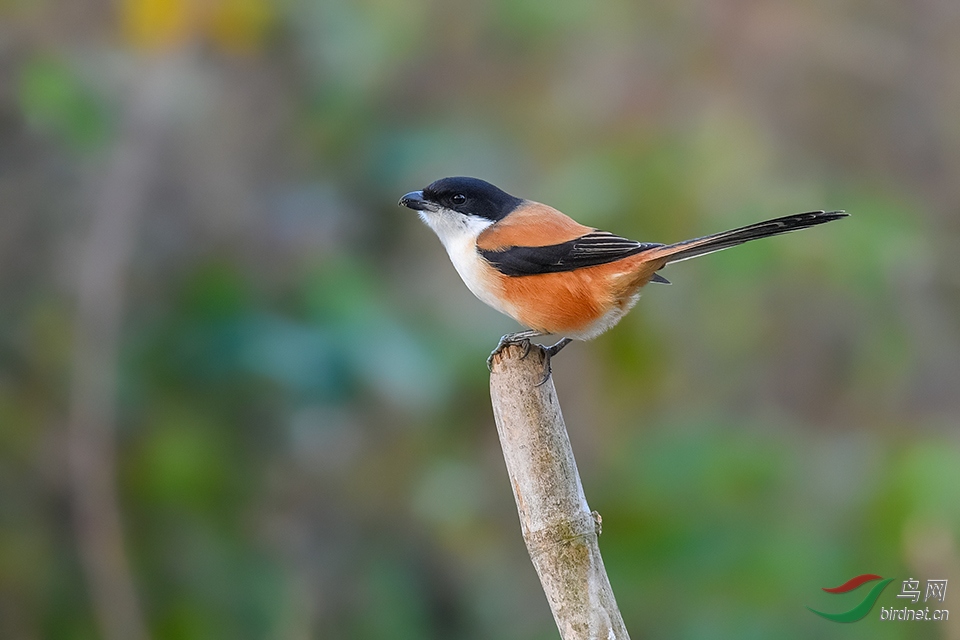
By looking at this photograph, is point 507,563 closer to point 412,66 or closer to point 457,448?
point 457,448

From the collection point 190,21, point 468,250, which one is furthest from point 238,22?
point 468,250

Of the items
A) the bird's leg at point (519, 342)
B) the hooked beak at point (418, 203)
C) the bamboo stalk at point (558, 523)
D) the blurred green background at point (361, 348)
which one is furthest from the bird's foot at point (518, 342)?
the blurred green background at point (361, 348)

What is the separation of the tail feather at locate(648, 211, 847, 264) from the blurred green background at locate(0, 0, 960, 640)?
1.09 metres

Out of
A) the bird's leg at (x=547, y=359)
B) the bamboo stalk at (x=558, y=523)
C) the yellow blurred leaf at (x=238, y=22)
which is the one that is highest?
the yellow blurred leaf at (x=238, y=22)

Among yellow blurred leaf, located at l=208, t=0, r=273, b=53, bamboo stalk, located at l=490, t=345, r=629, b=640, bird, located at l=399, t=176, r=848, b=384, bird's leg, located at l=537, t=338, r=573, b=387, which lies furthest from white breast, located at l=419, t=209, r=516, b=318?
yellow blurred leaf, located at l=208, t=0, r=273, b=53

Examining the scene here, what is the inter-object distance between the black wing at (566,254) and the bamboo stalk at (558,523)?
66 cm

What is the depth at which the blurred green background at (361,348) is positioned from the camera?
3.58 meters

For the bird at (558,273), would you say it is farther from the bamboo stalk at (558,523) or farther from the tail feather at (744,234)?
the bamboo stalk at (558,523)

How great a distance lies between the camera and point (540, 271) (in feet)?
8.79

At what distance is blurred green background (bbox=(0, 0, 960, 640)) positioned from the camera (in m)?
3.58

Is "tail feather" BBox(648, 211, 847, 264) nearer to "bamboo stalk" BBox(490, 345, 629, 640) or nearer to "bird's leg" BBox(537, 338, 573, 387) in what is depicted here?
"bird's leg" BBox(537, 338, 573, 387)

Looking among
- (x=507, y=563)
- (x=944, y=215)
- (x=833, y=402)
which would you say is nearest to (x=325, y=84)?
(x=507, y=563)

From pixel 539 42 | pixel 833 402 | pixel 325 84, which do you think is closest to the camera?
pixel 325 84

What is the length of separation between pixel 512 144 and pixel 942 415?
318 centimetres
